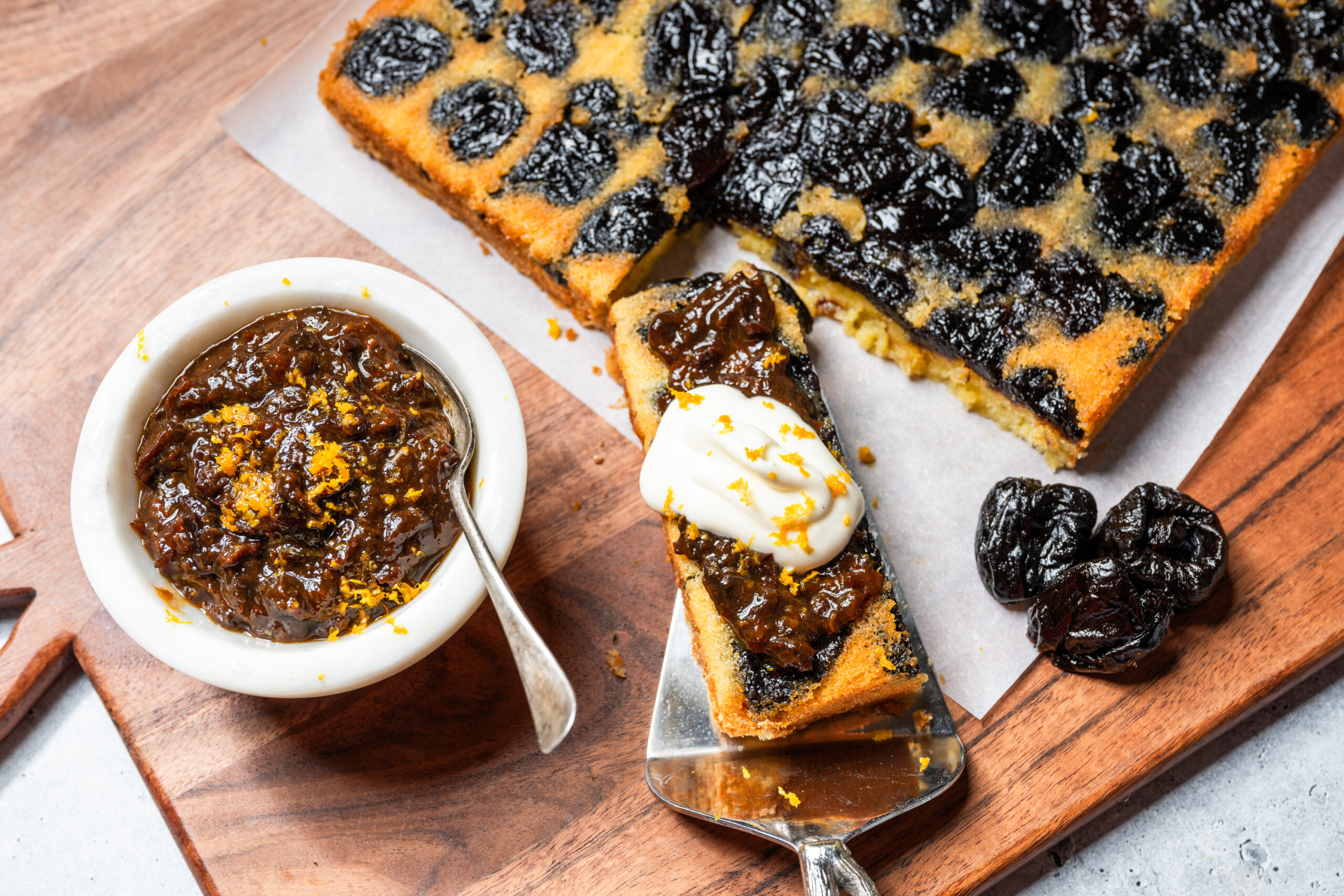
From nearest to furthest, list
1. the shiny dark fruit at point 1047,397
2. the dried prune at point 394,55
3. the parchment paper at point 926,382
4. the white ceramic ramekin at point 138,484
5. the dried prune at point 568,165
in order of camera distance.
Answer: the white ceramic ramekin at point 138,484 < the shiny dark fruit at point 1047,397 < the parchment paper at point 926,382 < the dried prune at point 568,165 < the dried prune at point 394,55

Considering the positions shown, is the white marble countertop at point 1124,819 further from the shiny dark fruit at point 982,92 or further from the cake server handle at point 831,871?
the shiny dark fruit at point 982,92

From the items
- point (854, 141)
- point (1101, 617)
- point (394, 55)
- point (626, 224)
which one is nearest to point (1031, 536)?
point (1101, 617)

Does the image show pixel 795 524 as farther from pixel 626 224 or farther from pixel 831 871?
pixel 626 224

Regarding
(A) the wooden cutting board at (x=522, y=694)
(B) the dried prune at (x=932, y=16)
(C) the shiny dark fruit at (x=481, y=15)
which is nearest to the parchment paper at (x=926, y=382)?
(A) the wooden cutting board at (x=522, y=694)

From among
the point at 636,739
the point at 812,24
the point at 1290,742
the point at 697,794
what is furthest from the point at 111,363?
the point at 1290,742

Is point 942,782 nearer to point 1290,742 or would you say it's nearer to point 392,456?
point 1290,742
